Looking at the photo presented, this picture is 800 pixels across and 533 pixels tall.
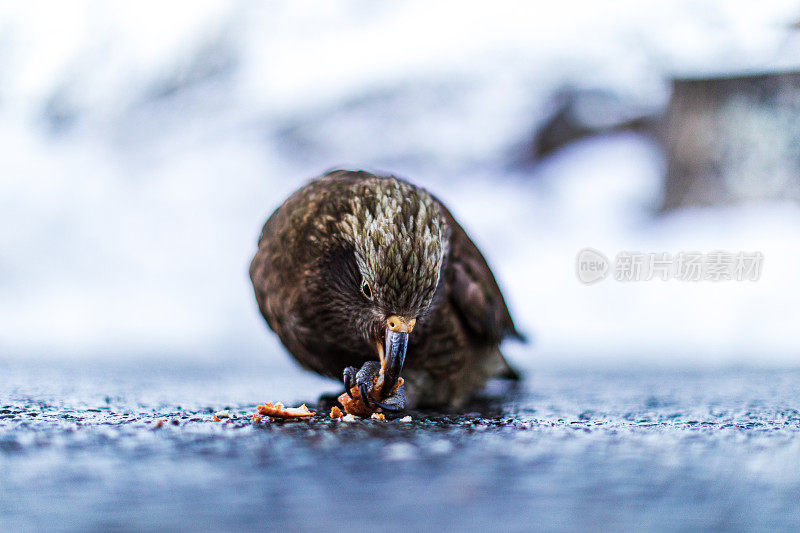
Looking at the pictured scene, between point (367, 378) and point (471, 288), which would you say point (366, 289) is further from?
point (471, 288)

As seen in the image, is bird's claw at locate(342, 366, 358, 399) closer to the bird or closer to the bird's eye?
the bird

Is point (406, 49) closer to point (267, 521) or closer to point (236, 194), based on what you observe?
point (236, 194)

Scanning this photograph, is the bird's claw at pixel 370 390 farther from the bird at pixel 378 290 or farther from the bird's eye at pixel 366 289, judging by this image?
the bird's eye at pixel 366 289

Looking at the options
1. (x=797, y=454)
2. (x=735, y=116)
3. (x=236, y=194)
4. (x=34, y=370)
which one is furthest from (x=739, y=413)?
(x=236, y=194)

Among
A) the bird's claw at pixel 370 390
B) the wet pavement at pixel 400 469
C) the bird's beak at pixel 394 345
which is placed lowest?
the wet pavement at pixel 400 469

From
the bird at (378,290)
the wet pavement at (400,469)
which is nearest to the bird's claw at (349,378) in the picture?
the bird at (378,290)

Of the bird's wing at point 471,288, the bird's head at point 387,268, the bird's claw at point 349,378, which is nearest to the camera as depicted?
the bird's head at point 387,268

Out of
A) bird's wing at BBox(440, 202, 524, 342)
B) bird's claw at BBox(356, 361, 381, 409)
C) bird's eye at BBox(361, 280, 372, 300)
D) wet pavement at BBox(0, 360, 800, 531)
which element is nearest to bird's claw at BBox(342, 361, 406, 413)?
bird's claw at BBox(356, 361, 381, 409)

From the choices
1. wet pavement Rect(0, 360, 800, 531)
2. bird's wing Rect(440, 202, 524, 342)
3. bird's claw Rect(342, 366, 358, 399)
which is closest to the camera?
wet pavement Rect(0, 360, 800, 531)
